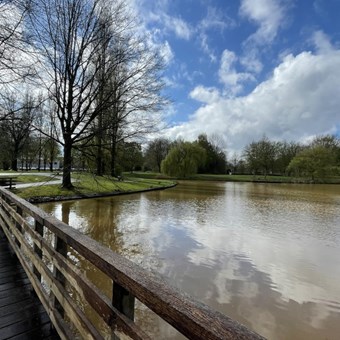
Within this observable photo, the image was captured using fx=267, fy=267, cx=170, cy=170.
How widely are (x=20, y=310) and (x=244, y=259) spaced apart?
4.55m

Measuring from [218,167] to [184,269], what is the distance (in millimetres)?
52161

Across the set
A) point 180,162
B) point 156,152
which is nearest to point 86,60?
point 180,162

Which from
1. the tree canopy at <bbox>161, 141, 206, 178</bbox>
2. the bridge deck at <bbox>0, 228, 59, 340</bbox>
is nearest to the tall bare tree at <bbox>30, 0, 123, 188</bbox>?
the bridge deck at <bbox>0, 228, 59, 340</bbox>

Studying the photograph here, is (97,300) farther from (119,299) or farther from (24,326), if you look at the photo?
(24,326)

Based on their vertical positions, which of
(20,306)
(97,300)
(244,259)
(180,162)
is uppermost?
(180,162)

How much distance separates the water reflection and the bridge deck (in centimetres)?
133

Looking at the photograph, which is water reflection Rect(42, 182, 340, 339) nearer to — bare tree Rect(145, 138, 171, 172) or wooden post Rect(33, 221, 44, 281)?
wooden post Rect(33, 221, 44, 281)

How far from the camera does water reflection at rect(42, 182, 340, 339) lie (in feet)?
12.1

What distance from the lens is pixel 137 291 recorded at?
1.21 m

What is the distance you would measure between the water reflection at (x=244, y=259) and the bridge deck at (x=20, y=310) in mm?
1333

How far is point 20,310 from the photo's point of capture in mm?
2553

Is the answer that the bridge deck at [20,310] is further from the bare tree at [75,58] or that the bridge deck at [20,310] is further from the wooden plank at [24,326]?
the bare tree at [75,58]

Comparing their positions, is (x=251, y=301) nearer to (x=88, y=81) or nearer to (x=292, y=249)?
(x=292, y=249)

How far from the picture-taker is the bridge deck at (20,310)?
7.25ft
